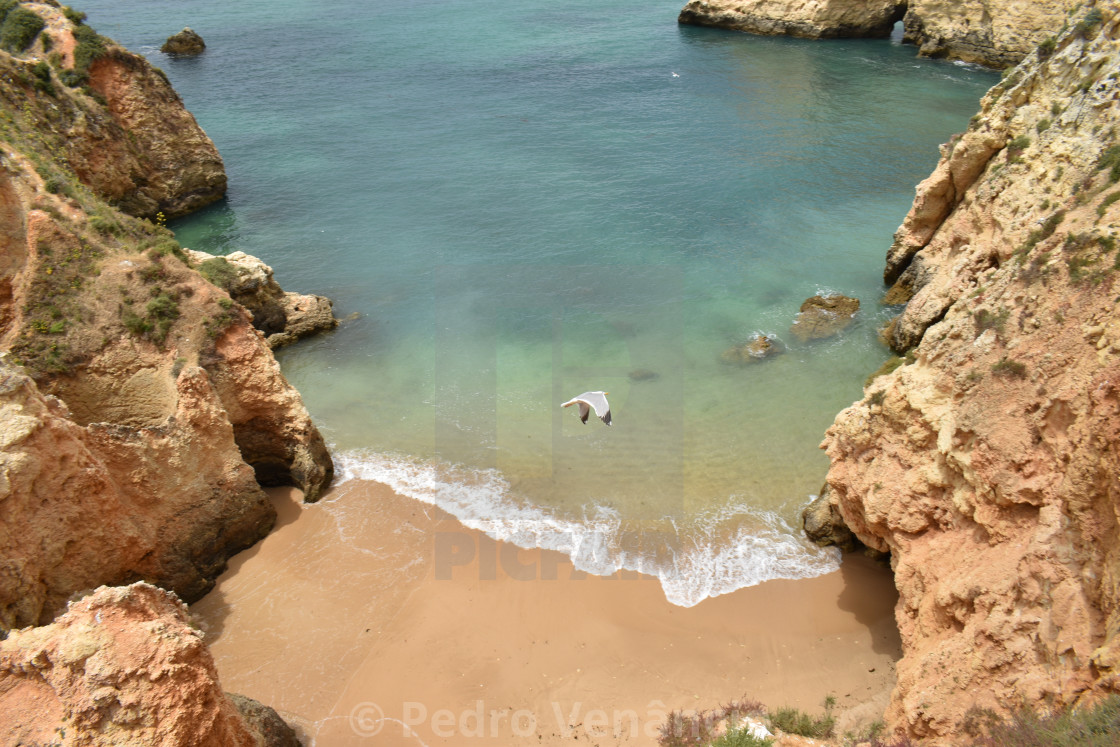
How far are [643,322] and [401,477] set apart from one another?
375 inches

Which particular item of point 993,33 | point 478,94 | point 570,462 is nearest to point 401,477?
point 570,462

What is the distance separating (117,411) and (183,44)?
45.7 metres

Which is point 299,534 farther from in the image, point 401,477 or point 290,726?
point 290,726

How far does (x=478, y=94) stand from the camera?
4131cm

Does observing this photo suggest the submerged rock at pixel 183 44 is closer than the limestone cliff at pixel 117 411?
No

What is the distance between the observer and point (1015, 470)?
30.2 feet

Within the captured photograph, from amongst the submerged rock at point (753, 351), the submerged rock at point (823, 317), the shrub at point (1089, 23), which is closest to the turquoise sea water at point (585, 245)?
the submerged rock at point (753, 351)

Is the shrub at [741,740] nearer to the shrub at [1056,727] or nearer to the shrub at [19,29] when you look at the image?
the shrub at [1056,727]

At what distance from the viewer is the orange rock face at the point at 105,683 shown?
24.1 feet

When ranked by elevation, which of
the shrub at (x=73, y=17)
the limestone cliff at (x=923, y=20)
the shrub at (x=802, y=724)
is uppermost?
the shrub at (x=73, y=17)

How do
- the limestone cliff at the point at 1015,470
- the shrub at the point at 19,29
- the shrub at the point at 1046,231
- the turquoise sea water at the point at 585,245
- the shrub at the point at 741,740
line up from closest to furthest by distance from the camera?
the limestone cliff at the point at 1015,470 → the shrub at the point at 741,740 → the shrub at the point at 1046,231 → the turquoise sea water at the point at 585,245 → the shrub at the point at 19,29

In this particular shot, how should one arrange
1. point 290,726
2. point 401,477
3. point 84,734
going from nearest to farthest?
point 84,734, point 290,726, point 401,477

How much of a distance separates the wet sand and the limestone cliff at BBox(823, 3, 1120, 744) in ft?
5.44

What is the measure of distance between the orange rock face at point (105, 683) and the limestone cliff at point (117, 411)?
7.58ft
